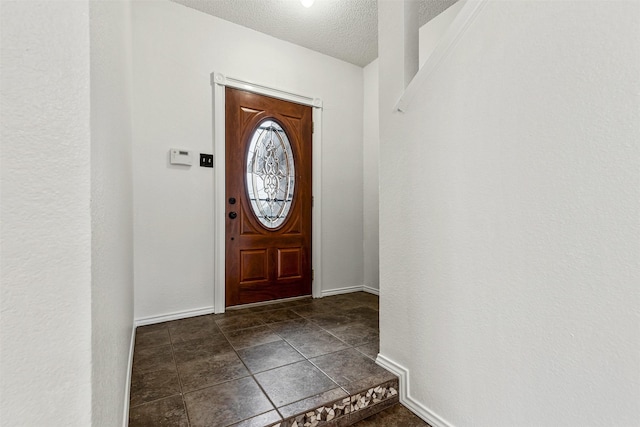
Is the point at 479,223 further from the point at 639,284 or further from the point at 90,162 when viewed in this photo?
the point at 90,162

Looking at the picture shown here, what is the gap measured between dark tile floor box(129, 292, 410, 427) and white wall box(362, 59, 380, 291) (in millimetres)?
1055

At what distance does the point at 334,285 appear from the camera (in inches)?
134

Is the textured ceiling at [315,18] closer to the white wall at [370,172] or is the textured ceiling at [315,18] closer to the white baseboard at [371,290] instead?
the white wall at [370,172]

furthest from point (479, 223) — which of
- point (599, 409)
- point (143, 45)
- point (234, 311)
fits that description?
point (143, 45)

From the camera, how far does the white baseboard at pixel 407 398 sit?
4.59ft

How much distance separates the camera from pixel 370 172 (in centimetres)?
356

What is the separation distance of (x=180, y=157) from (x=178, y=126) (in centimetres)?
27

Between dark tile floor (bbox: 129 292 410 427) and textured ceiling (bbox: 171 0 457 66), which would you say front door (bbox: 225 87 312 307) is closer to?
dark tile floor (bbox: 129 292 410 427)

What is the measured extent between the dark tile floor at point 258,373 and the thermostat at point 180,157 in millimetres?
1311

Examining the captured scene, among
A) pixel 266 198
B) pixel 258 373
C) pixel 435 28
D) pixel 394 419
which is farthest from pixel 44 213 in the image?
pixel 435 28

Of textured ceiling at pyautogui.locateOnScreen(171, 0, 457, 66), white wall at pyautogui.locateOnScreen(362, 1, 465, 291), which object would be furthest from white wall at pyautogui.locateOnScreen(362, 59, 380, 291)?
textured ceiling at pyautogui.locateOnScreen(171, 0, 457, 66)

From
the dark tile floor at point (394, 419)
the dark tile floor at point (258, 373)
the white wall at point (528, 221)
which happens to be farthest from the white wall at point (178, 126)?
the white wall at point (528, 221)

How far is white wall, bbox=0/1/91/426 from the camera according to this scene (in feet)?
1.47

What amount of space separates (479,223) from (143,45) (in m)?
2.78
